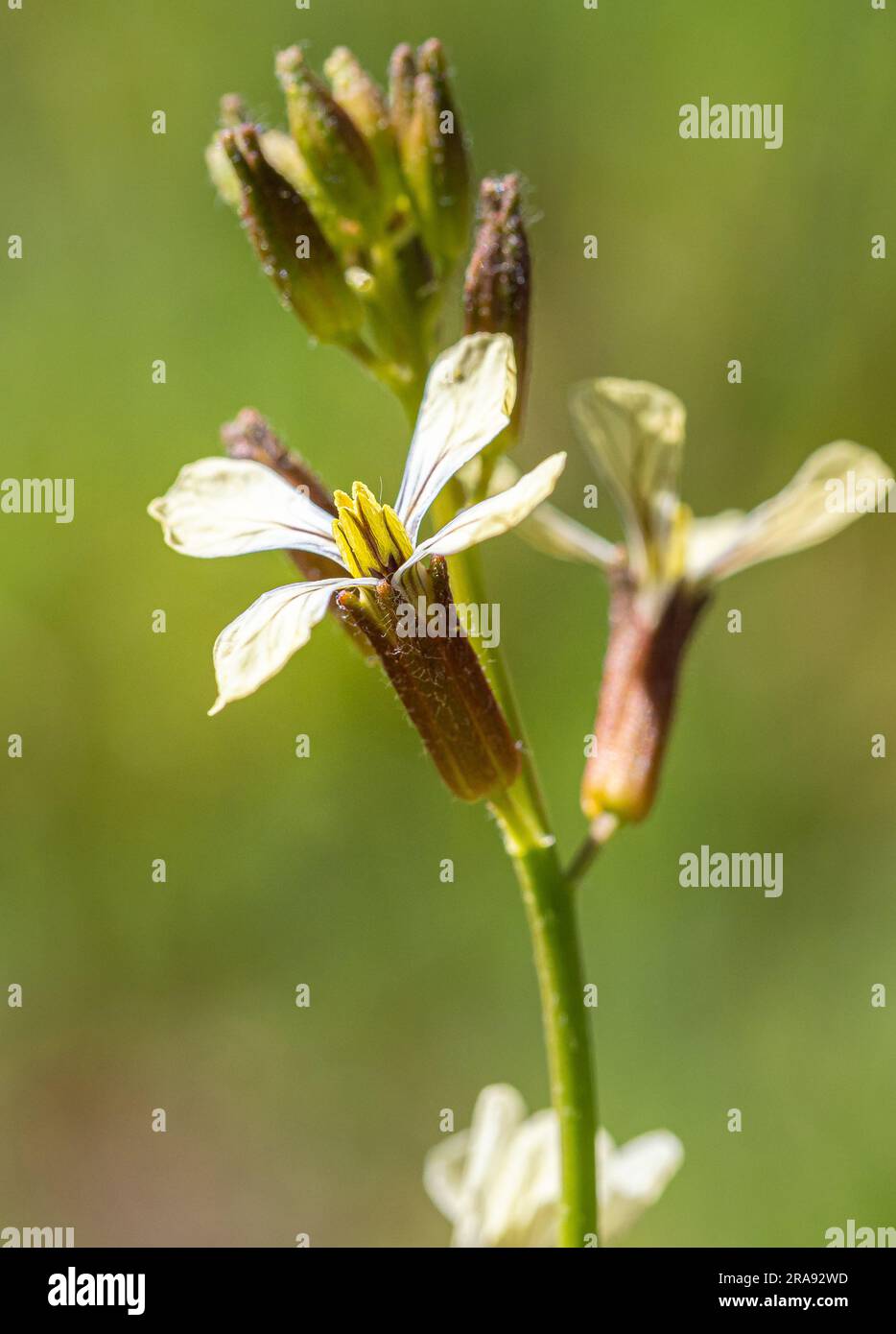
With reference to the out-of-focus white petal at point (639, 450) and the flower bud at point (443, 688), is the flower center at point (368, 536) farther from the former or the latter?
the out-of-focus white petal at point (639, 450)

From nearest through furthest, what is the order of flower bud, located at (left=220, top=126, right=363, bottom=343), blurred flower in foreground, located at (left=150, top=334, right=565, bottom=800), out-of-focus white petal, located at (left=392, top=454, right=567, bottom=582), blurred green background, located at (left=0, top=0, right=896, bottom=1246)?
1. out-of-focus white petal, located at (left=392, top=454, right=567, bottom=582)
2. blurred flower in foreground, located at (left=150, top=334, right=565, bottom=800)
3. flower bud, located at (left=220, top=126, right=363, bottom=343)
4. blurred green background, located at (left=0, top=0, right=896, bottom=1246)

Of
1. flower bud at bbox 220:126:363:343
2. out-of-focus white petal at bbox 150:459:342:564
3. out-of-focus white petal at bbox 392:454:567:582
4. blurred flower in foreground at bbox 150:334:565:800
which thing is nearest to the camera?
out-of-focus white petal at bbox 392:454:567:582

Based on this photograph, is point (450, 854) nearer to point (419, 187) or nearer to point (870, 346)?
point (870, 346)

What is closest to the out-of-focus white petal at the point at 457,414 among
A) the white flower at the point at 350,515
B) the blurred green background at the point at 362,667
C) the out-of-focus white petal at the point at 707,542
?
the white flower at the point at 350,515

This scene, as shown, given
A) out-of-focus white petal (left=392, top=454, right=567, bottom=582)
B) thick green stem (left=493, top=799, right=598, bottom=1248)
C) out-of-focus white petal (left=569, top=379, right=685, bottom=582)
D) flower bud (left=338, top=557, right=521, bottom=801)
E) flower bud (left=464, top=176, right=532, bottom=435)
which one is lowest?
thick green stem (left=493, top=799, right=598, bottom=1248)

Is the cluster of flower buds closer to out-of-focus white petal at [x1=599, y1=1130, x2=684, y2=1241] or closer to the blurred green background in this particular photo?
out-of-focus white petal at [x1=599, y1=1130, x2=684, y2=1241]

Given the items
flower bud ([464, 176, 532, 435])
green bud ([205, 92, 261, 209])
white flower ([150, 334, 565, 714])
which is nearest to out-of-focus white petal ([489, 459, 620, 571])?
flower bud ([464, 176, 532, 435])
